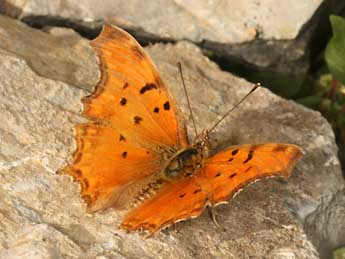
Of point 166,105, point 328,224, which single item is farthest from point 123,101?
point 328,224

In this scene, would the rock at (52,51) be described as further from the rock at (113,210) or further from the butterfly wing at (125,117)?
the butterfly wing at (125,117)

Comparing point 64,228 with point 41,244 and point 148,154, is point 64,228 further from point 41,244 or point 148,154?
point 148,154

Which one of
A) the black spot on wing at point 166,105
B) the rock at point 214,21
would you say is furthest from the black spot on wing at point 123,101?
the rock at point 214,21

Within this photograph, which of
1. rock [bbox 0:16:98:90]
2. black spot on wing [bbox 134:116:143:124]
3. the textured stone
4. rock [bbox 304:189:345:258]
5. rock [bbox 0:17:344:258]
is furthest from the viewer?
the textured stone

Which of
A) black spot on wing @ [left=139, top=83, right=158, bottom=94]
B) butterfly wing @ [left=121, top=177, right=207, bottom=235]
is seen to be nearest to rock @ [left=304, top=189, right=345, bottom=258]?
butterfly wing @ [left=121, top=177, right=207, bottom=235]

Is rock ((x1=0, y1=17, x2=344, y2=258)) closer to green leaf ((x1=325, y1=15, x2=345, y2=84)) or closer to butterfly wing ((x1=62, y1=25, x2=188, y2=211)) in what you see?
butterfly wing ((x1=62, y1=25, x2=188, y2=211))
